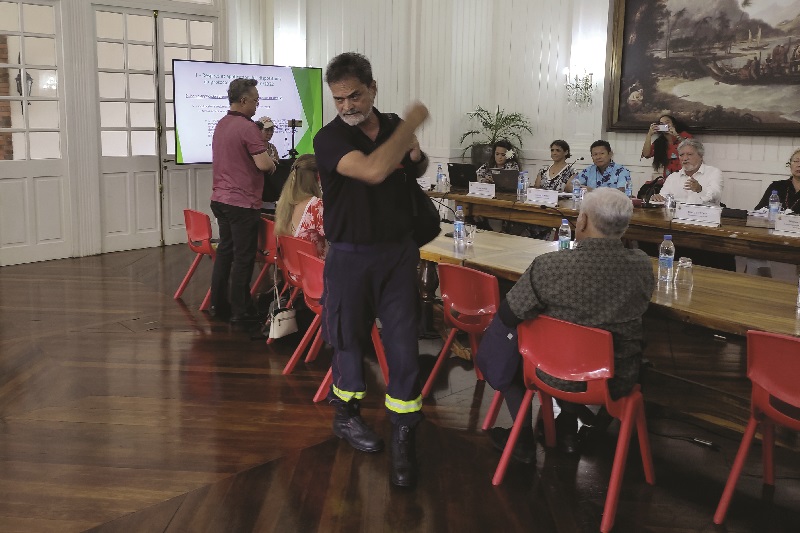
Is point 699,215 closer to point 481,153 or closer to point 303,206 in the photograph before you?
point 303,206

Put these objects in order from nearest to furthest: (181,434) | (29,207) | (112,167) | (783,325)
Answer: (783,325) < (181,434) < (29,207) < (112,167)

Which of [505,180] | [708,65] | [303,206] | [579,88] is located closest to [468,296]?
[303,206]

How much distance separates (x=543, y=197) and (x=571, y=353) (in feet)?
11.2

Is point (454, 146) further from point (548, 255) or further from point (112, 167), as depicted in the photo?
point (548, 255)

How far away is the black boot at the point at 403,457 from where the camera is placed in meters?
2.90

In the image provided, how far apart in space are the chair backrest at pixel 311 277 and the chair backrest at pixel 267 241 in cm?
134

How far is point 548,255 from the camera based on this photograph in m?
2.74

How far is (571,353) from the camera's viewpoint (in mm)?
2648

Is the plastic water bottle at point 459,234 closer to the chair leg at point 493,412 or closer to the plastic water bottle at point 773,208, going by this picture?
the chair leg at point 493,412

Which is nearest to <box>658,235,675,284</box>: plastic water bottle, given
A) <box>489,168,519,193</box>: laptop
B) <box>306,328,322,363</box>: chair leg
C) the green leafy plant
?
<box>306,328,322,363</box>: chair leg

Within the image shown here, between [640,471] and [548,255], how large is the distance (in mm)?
1088

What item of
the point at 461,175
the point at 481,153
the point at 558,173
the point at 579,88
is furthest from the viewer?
the point at 481,153

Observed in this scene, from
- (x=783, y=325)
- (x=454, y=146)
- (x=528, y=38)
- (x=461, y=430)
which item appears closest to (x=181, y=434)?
(x=461, y=430)

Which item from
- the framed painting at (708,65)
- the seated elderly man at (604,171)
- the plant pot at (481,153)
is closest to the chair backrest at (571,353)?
the seated elderly man at (604,171)
